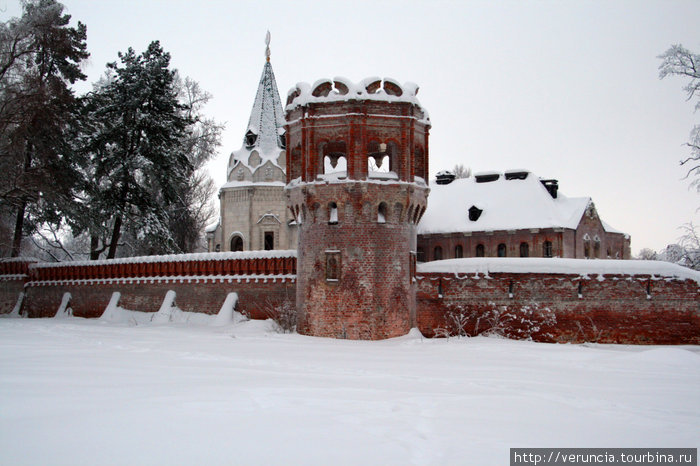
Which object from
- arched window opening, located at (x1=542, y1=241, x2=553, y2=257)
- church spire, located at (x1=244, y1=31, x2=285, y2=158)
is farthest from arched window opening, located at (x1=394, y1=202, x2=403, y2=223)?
church spire, located at (x1=244, y1=31, x2=285, y2=158)

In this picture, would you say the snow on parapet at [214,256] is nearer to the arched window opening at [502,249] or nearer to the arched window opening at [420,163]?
the arched window opening at [420,163]

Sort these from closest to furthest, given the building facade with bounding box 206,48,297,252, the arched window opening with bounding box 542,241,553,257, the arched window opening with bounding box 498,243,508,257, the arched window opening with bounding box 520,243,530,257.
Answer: the arched window opening with bounding box 542,241,553,257 < the arched window opening with bounding box 520,243,530,257 < the arched window opening with bounding box 498,243,508,257 < the building facade with bounding box 206,48,297,252

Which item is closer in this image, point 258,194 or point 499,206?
point 499,206

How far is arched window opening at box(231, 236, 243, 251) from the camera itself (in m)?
30.5

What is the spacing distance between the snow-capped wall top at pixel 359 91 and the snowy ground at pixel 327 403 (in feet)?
23.7

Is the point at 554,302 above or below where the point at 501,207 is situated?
below

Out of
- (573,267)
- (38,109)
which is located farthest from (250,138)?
(573,267)

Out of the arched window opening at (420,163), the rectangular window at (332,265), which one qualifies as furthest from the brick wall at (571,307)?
the arched window opening at (420,163)

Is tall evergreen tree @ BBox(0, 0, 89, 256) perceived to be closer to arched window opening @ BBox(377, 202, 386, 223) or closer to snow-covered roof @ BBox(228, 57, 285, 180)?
snow-covered roof @ BBox(228, 57, 285, 180)

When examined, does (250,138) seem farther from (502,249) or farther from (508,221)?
(502,249)

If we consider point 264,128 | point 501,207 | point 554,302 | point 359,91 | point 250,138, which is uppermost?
point 264,128

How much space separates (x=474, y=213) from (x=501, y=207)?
1.21 meters

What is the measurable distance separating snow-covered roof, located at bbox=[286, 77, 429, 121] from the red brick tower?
3 cm

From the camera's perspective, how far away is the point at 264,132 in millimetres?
31000
